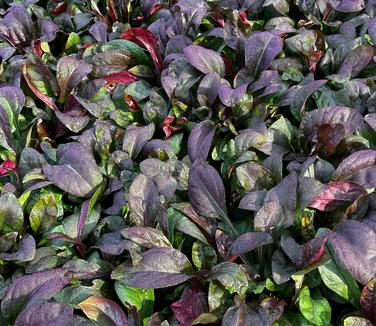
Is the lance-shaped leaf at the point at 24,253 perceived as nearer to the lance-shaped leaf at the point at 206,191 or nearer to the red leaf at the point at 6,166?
the red leaf at the point at 6,166

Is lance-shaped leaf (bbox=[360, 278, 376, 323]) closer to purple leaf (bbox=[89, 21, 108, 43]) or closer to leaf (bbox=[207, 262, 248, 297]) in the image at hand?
leaf (bbox=[207, 262, 248, 297])

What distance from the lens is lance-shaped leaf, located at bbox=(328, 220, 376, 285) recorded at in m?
1.29

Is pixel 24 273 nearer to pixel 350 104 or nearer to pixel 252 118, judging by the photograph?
pixel 252 118

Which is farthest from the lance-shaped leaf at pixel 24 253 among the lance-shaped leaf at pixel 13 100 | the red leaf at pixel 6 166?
the lance-shaped leaf at pixel 13 100

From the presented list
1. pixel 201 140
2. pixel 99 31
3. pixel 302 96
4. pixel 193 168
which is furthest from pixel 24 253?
pixel 99 31

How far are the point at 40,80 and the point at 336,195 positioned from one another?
1.20 m

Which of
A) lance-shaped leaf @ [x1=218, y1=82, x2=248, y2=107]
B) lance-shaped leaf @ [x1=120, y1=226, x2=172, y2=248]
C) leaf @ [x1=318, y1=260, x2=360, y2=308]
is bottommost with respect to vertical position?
leaf @ [x1=318, y1=260, x2=360, y2=308]

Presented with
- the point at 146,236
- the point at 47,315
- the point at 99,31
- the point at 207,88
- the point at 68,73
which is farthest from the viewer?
the point at 99,31

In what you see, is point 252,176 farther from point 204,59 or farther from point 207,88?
point 204,59

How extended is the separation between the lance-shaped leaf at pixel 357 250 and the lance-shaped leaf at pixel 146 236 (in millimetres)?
444

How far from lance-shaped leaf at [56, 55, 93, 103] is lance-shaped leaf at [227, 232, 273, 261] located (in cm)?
97

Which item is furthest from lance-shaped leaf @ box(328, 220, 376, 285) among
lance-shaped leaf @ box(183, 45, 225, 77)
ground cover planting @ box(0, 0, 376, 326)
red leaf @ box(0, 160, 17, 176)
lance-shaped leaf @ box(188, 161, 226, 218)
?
red leaf @ box(0, 160, 17, 176)

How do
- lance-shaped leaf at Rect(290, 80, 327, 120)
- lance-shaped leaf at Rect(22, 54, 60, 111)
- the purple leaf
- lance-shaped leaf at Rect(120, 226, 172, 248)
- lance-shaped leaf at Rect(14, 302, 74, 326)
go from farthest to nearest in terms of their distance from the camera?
the purple leaf, lance-shaped leaf at Rect(22, 54, 60, 111), lance-shaped leaf at Rect(290, 80, 327, 120), lance-shaped leaf at Rect(120, 226, 172, 248), lance-shaped leaf at Rect(14, 302, 74, 326)

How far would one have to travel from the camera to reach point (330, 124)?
167 cm
